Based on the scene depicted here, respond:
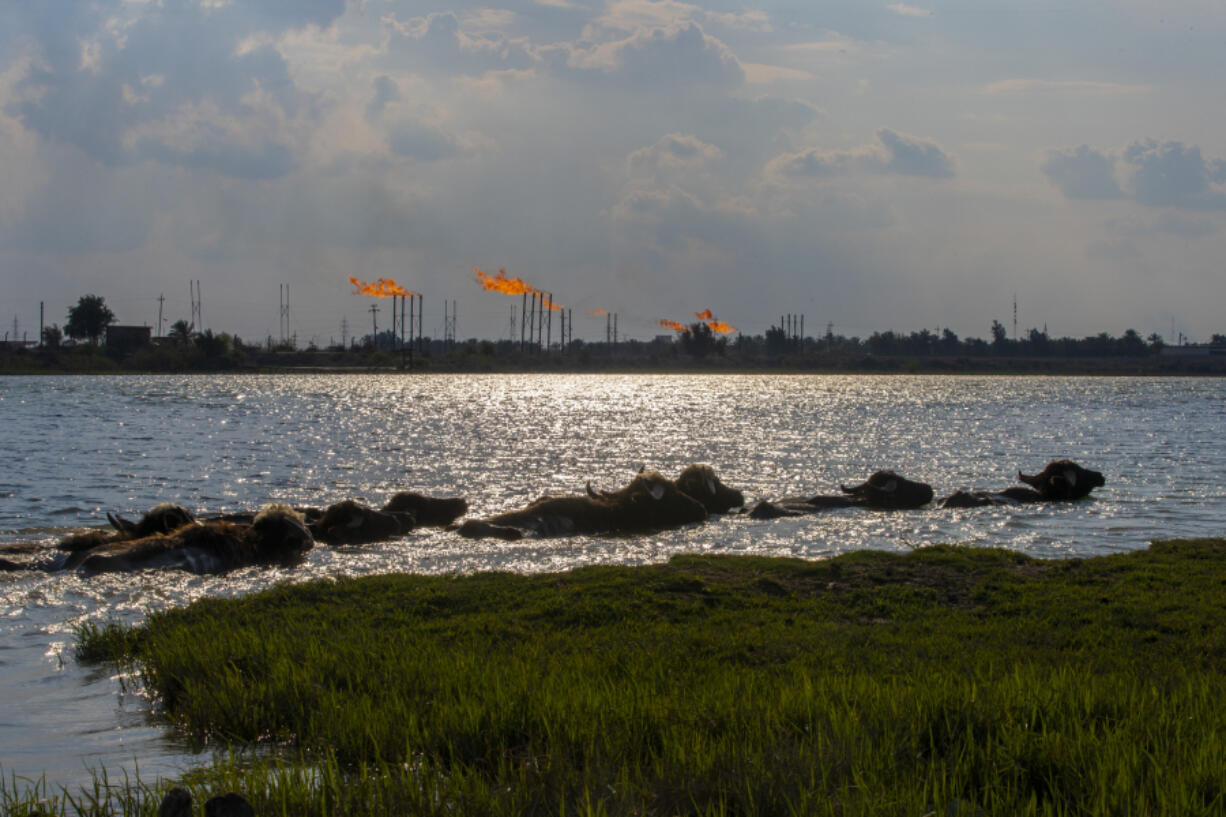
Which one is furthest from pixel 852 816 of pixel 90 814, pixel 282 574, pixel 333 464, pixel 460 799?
pixel 333 464

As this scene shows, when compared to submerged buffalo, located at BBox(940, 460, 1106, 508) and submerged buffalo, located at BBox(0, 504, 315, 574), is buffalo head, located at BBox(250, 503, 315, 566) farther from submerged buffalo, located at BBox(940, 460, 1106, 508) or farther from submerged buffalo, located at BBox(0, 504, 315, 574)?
submerged buffalo, located at BBox(940, 460, 1106, 508)

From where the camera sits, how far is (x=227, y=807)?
14.1 feet

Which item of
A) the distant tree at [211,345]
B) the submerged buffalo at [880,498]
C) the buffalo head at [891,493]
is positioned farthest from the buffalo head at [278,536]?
the distant tree at [211,345]

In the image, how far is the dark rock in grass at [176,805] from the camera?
4.31 m

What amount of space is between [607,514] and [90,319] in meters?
149

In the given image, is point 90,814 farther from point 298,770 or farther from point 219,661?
point 219,661

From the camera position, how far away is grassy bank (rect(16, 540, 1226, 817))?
15.4ft

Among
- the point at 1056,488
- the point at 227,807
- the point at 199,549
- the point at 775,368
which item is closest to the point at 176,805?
the point at 227,807

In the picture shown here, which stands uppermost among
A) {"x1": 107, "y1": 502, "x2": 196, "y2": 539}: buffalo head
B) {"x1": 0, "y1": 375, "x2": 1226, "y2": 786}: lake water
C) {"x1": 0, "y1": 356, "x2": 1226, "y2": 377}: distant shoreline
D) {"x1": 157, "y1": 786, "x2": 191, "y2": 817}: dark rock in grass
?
{"x1": 0, "y1": 356, "x2": 1226, "y2": 377}: distant shoreline

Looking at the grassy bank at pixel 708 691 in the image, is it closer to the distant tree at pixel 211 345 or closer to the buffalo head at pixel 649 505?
the buffalo head at pixel 649 505

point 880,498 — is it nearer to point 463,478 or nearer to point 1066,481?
point 1066,481

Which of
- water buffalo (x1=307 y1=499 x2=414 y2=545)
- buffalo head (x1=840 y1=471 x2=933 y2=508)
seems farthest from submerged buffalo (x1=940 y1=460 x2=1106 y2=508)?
water buffalo (x1=307 y1=499 x2=414 y2=545)

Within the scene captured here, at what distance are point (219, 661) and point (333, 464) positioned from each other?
24883 millimetres

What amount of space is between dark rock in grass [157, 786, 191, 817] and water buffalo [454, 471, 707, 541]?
13.1 meters
